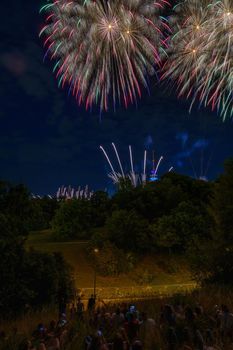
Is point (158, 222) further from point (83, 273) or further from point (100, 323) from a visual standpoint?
point (100, 323)

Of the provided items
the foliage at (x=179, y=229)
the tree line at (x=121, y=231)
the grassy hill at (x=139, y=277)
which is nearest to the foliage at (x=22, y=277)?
the tree line at (x=121, y=231)

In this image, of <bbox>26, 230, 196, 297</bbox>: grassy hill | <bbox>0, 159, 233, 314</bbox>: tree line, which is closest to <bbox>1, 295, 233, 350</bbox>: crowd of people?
<bbox>0, 159, 233, 314</bbox>: tree line

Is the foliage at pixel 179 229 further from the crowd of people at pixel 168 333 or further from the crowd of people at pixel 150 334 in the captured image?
the crowd of people at pixel 168 333

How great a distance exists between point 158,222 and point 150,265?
692 cm

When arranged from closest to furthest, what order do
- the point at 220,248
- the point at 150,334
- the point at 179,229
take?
the point at 150,334
the point at 220,248
the point at 179,229

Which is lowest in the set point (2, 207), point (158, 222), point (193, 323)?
point (193, 323)

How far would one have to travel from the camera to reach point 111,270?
152 ft

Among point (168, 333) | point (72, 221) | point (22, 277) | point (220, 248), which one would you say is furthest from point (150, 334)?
point (72, 221)

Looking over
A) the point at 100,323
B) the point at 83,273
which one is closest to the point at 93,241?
the point at 83,273

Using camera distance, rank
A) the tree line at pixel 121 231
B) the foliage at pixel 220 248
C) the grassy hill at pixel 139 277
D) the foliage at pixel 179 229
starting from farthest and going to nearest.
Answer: the foliage at pixel 179 229
the grassy hill at pixel 139 277
the foliage at pixel 220 248
the tree line at pixel 121 231

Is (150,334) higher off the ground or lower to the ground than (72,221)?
lower

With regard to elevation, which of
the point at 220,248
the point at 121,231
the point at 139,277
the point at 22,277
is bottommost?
the point at 22,277

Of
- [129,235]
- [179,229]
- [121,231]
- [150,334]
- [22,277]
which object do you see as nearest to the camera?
[150,334]

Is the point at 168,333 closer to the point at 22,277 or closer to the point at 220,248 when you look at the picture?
the point at 22,277
